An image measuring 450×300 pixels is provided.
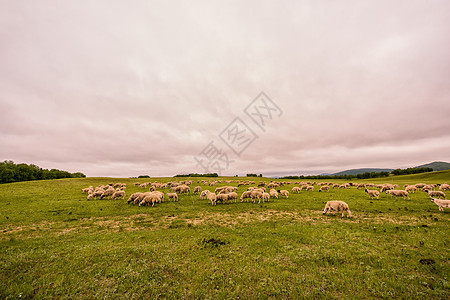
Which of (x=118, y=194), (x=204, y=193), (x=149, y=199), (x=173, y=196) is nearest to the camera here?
(x=149, y=199)

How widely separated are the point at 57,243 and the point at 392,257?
18.9 meters

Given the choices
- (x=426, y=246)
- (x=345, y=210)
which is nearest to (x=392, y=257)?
(x=426, y=246)

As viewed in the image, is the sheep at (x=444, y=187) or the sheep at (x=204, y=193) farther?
the sheep at (x=444, y=187)

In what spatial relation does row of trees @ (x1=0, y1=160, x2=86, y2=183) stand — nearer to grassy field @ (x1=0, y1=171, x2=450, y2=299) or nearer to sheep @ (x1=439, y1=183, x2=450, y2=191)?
grassy field @ (x1=0, y1=171, x2=450, y2=299)

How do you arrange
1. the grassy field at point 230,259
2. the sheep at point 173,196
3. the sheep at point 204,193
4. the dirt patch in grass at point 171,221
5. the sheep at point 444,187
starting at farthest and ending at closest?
the sheep at point 444,187, the sheep at point 204,193, the sheep at point 173,196, the dirt patch in grass at point 171,221, the grassy field at point 230,259

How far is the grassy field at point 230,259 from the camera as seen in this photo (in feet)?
20.7

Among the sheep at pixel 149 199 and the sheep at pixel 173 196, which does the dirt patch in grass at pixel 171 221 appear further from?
the sheep at pixel 173 196

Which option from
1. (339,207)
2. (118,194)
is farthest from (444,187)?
(118,194)

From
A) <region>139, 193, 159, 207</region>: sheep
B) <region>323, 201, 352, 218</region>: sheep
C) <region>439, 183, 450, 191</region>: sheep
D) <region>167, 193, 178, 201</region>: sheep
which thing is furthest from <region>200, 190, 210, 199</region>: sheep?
<region>439, 183, 450, 191</region>: sheep

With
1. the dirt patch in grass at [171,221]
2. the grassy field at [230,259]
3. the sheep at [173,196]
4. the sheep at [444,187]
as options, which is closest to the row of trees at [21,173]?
the sheep at [173,196]

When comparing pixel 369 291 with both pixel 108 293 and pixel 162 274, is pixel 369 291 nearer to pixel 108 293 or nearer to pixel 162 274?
pixel 162 274

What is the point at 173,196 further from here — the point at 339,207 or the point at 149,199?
the point at 339,207

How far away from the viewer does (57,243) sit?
34.2ft

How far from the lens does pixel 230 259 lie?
8414mm
